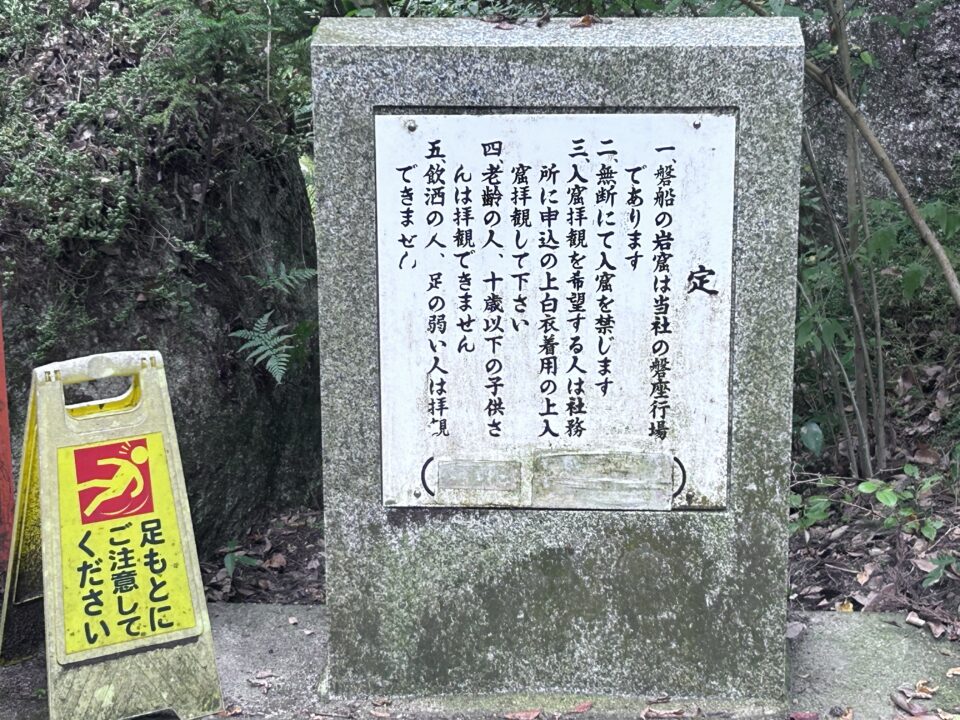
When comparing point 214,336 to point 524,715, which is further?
point 214,336

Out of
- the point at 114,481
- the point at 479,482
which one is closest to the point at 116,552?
the point at 114,481

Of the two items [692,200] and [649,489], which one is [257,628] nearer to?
[649,489]

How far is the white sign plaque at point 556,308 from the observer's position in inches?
98.8

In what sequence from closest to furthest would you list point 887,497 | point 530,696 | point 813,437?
point 530,696 < point 887,497 < point 813,437

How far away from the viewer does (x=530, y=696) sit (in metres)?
2.72

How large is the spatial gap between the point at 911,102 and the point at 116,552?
173 inches

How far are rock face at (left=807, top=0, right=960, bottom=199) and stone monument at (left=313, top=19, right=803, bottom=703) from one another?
8.73ft

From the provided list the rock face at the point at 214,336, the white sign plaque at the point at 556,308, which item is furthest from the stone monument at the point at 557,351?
the rock face at the point at 214,336

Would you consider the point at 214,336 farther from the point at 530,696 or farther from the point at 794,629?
the point at 794,629

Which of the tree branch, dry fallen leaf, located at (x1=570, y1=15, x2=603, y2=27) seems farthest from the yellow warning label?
the tree branch

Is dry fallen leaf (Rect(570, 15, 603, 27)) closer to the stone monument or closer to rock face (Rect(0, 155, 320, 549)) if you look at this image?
the stone monument

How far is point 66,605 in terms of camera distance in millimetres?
2529

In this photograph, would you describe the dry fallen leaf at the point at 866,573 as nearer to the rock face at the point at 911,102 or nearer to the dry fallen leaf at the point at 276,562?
the dry fallen leaf at the point at 276,562

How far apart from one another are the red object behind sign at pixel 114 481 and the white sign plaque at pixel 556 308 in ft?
2.16
